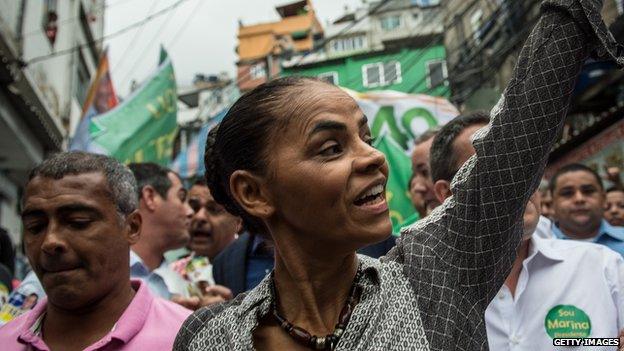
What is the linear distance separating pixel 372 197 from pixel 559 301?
1.00 m

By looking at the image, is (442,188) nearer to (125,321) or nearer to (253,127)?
(253,127)

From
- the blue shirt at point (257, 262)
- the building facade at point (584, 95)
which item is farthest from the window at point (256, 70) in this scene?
the blue shirt at point (257, 262)

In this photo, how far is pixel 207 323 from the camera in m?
1.37

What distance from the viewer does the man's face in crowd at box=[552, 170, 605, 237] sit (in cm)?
398

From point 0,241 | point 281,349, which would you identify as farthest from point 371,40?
point 281,349

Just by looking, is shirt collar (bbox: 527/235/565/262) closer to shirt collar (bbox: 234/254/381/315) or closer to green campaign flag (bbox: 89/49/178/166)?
shirt collar (bbox: 234/254/381/315)

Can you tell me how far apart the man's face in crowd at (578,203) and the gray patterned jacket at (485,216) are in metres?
2.98

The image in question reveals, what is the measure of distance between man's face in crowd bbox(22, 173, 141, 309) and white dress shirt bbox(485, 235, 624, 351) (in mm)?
1234

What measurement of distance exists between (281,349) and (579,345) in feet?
3.35

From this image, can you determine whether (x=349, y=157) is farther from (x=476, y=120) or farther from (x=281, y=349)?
(x=476, y=120)

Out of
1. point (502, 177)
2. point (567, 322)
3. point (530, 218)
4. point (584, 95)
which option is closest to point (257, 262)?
point (530, 218)

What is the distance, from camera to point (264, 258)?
2977 mm

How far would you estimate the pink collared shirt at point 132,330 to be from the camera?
69.6 inches

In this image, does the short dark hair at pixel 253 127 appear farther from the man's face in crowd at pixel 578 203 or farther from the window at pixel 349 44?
the window at pixel 349 44
